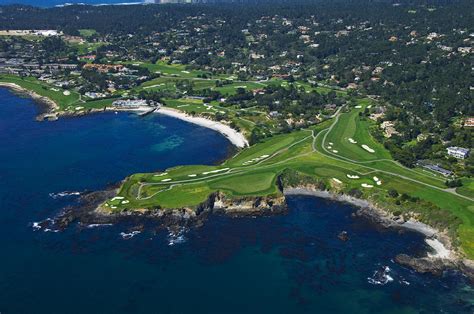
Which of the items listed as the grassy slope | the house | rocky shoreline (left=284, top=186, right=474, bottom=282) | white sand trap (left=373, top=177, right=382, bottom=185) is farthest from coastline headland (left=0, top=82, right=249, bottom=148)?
the house

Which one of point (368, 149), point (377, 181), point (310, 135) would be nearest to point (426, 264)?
point (377, 181)

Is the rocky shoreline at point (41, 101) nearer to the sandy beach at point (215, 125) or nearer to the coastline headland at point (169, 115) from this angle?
the coastline headland at point (169, 115)

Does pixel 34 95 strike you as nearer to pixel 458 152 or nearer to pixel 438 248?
pixel 458 152

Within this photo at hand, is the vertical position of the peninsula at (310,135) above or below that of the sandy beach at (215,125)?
above

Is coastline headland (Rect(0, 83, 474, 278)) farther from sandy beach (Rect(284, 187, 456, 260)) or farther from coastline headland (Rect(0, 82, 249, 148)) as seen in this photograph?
coastline headland (Rect(0, 82, 249, 148))

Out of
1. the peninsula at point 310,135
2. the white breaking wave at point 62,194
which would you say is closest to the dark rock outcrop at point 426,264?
the peninsula at point 310,135

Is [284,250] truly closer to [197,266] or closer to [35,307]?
[197,266]

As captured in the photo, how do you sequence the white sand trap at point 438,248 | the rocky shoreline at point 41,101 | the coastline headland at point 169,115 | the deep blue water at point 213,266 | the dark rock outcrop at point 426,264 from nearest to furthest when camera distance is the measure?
the deep blue water at point 213,266 → the dark rock outcrop at point 426,264 → the white sand trap at point 438,248 → the coastline headland at point 169,115 → the rocky shoreline at point 41,101

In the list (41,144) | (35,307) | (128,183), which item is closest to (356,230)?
(128,183)
